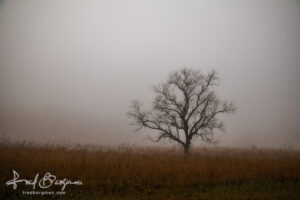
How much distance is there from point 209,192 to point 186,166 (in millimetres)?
2527

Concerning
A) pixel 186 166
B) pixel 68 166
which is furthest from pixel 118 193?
pixel 186 166

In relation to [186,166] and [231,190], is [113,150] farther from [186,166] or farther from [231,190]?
[231,190]

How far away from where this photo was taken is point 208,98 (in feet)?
62.6

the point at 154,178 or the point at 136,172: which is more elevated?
the point at 136,172
